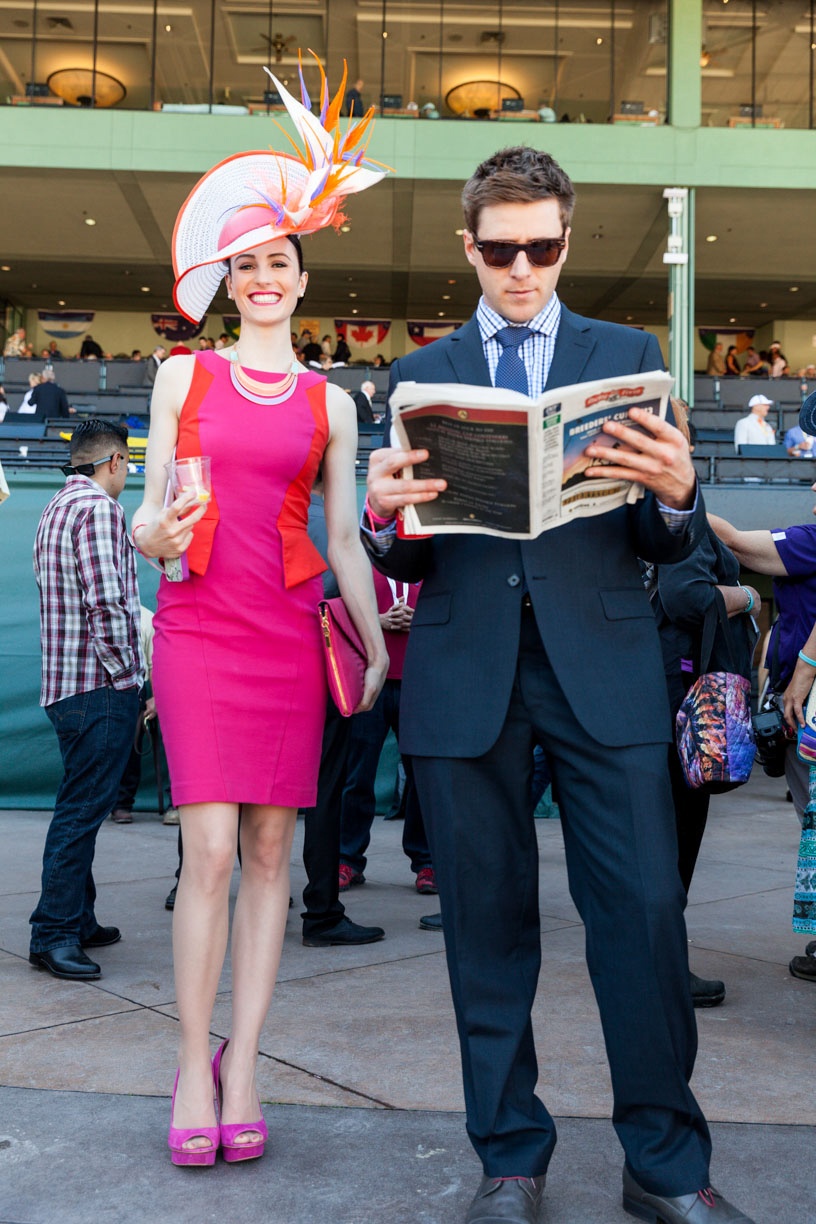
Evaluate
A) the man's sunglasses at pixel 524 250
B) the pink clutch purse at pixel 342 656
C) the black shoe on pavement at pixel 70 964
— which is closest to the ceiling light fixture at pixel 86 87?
the black shoe on pavement at pixel 70 964

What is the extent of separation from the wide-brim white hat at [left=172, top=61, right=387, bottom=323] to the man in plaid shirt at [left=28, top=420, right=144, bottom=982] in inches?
65.8

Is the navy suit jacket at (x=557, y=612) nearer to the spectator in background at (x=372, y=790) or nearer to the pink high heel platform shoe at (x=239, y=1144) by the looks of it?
the pink high heel platform shoe at (x=239, y=1144)

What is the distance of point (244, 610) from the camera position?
2.54 metres

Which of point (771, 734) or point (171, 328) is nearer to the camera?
point (771, 734)

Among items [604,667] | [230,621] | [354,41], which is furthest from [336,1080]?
[354,41]

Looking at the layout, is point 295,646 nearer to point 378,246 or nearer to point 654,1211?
point 654,1211

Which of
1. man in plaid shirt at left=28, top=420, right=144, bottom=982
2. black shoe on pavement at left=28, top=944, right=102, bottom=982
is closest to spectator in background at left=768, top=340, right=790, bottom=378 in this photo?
man in plaid shirt at left=28, top=420, right=144, bottom=982

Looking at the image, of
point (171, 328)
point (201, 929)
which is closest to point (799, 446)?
point (201, 929)

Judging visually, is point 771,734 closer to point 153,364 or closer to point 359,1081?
point 359,1081

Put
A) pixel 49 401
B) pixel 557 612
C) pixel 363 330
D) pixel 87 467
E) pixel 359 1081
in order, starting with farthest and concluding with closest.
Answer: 1. pixel 363 330
2. pixel 49 401
3. pixel 87 467
4. pixel 359 1081
5. pixel 557 612

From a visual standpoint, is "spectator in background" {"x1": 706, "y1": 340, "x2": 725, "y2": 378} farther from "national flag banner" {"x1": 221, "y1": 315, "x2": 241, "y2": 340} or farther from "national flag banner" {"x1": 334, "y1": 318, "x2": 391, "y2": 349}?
"national flag banner" {"x1": 221, "y1": 315, "x2": 241, "y2": 340}

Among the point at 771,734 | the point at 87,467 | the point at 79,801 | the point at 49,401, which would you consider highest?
the point at 49,401

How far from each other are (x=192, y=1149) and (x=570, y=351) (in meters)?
1.81

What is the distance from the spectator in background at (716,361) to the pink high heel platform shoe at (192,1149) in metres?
25.4
